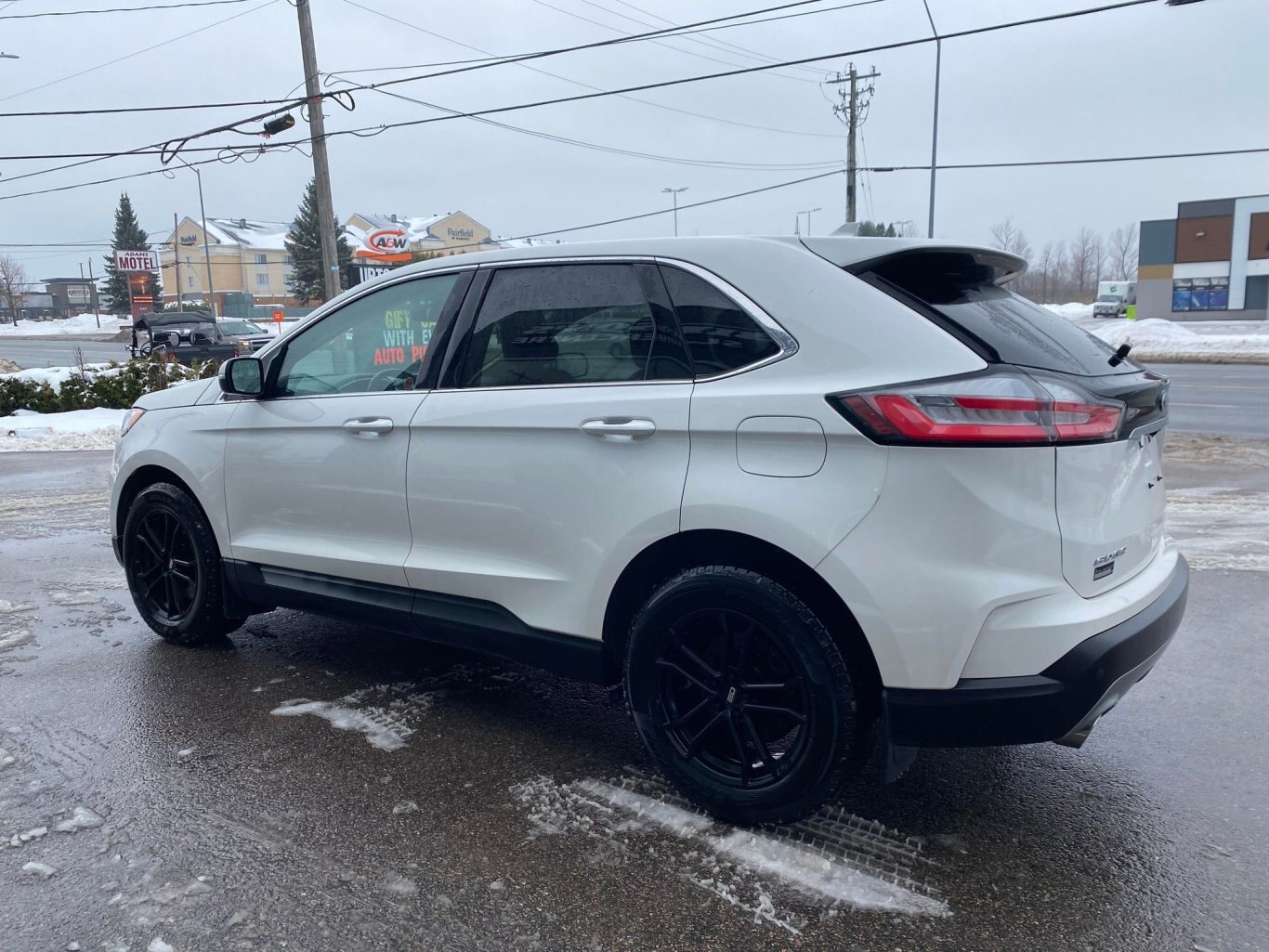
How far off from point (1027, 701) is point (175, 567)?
4023 mm

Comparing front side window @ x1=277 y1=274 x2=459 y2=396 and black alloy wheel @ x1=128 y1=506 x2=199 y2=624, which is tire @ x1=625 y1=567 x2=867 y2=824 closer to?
front side window @ x1=277 y1=274 x2=459 y2=396

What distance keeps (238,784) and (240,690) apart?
3.28ft

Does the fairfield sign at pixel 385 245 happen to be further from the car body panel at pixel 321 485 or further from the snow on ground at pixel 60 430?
the car body panel at pixel 321 485

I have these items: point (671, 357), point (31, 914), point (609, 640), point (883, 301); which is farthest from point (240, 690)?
point (883, 301)

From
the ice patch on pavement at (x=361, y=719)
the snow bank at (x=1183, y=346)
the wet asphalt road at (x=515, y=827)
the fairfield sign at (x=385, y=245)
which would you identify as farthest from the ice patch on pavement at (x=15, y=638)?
the fairfield sign at (x=385, y=245)

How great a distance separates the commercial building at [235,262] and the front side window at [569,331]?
316ft

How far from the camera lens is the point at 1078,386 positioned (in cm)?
270

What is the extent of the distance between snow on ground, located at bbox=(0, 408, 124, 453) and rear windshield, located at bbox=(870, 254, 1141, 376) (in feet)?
43.2

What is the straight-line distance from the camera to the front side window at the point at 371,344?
392cm

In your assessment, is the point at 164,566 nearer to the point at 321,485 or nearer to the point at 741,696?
the point at 321,485

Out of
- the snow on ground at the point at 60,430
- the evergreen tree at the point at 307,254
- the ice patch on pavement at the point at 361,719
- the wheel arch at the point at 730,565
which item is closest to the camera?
the wheel arch at the point at 730,565

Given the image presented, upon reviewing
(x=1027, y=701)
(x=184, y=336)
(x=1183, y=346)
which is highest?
(x=184, y=336)

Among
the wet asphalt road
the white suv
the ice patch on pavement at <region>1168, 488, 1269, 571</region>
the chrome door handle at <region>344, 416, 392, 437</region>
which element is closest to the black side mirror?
the white suv

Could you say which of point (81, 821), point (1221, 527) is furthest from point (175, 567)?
point (1221, 527)
